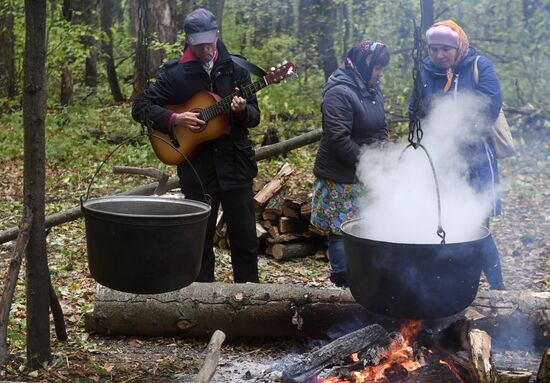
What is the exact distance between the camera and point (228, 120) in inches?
188

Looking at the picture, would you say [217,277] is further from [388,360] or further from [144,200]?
[388,360]

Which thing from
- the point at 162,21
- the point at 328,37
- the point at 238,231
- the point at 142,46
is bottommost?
the point at 238,231

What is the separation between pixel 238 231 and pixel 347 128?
116 cm

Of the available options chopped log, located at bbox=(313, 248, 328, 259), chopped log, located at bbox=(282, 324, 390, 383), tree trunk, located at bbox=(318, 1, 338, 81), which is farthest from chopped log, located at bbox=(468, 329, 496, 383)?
tree trunk, located at bbox=(318, 1, 338, 81)

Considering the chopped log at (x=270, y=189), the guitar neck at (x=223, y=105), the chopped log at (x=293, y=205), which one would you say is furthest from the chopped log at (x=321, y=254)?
the guitar neck at (x=223, y=105)

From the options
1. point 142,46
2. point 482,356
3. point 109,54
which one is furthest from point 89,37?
point 482,356

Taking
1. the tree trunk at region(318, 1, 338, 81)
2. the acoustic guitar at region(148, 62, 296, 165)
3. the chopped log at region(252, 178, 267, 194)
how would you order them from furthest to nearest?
the tree trunk at region(318, 1, 338, 81) → the chopped log at region(252, 178, 267, 194) → the acoustic guitar at region(148, 62, 296, 165)

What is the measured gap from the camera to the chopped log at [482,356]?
11.2 ft

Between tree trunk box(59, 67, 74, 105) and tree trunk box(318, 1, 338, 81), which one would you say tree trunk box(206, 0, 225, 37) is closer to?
tree trunk box(318, 1, 338, 81)

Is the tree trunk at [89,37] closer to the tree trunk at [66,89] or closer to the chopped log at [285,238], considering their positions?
the tree trunk at [66,89]

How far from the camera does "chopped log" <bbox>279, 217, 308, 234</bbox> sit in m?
6.62

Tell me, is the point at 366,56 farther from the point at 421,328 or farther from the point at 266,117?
the point at 266,117

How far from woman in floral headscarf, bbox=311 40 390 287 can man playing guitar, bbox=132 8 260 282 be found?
0.55 metres

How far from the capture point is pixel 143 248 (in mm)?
3270
